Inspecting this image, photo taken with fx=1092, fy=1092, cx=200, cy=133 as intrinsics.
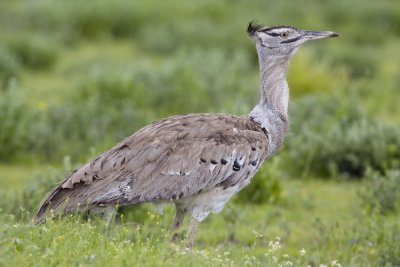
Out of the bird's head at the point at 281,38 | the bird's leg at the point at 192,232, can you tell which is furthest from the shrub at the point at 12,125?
the bird's leg at the point at 192,232

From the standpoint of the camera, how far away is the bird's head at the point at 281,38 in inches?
235

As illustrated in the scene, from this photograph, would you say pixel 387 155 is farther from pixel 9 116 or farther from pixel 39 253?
pixel 39 253

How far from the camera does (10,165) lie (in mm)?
9172

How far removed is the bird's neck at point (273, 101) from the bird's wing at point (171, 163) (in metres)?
0.16

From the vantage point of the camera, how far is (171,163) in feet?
18.0

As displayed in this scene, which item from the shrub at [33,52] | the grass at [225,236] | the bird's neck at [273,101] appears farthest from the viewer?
the shrub at [33,52]

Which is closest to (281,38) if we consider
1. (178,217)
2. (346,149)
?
(178,217)

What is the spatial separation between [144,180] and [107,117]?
14.0 ft

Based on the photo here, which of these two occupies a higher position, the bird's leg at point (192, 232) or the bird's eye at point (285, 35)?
the bird's eye at point (285, 35)

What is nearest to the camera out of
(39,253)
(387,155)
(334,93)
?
(39,253)

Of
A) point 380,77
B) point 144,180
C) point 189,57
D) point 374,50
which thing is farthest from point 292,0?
point 144,180

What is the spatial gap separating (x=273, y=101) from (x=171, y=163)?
0.80 meters

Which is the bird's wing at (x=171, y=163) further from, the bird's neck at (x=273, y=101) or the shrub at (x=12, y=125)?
the shrub at (x=12, y=125)

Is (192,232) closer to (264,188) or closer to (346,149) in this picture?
(264,188)
